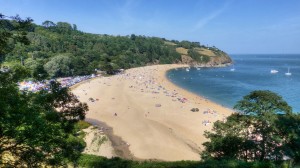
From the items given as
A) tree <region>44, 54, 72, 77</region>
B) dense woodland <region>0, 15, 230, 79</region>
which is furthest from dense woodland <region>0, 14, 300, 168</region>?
tree <region>44, 54, 72, 77</region>

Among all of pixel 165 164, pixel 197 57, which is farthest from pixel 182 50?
pixel 165 164

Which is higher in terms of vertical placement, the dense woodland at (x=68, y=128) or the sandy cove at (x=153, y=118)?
the dense woodland at (x=68, y=128)

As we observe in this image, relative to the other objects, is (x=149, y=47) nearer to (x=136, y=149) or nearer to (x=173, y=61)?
(x=173, y=61)

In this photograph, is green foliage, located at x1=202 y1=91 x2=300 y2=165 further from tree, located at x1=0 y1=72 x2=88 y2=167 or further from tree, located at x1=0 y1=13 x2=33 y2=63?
tree, located at x1=0 y1=13 x2=33 y2=63

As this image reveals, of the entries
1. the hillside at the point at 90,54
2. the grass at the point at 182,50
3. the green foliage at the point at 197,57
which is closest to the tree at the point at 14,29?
the hillside at the point at 90,54

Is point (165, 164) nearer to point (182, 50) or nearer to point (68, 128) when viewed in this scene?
point (68, 128)

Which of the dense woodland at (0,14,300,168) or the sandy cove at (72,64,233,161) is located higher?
the dense woodland at (0,14,300,168)

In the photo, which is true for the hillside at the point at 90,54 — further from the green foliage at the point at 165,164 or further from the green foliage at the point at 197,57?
the green foliage at the point at 165,164
